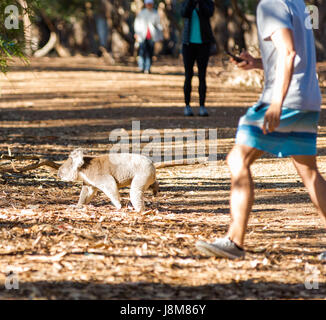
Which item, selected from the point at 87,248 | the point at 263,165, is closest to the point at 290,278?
the point at 87,248

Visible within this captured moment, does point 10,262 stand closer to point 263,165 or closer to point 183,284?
point 183,284

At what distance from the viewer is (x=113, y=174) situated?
255 inches

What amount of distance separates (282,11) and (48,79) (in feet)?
63.7

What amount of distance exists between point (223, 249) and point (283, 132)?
887mm

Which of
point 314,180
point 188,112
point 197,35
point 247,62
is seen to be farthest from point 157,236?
point 188,112

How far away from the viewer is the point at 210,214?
21.4 feet

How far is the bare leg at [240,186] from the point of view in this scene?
472cm

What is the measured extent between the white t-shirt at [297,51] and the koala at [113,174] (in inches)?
76.9

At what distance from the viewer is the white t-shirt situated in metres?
4.57

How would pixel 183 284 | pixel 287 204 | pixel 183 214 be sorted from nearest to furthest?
pixel 183 284 → pixel 183 214 → pixel 287 204

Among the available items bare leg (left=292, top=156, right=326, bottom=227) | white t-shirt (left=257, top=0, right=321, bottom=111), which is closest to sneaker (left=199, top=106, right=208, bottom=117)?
bare leg (left=292, top=156, right=326, bottom=227)

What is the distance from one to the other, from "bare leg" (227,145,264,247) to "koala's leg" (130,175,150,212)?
5.39 feet

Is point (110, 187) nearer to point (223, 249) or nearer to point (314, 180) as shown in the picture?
point (223, 249)

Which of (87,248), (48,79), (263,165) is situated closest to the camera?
(87,248)
